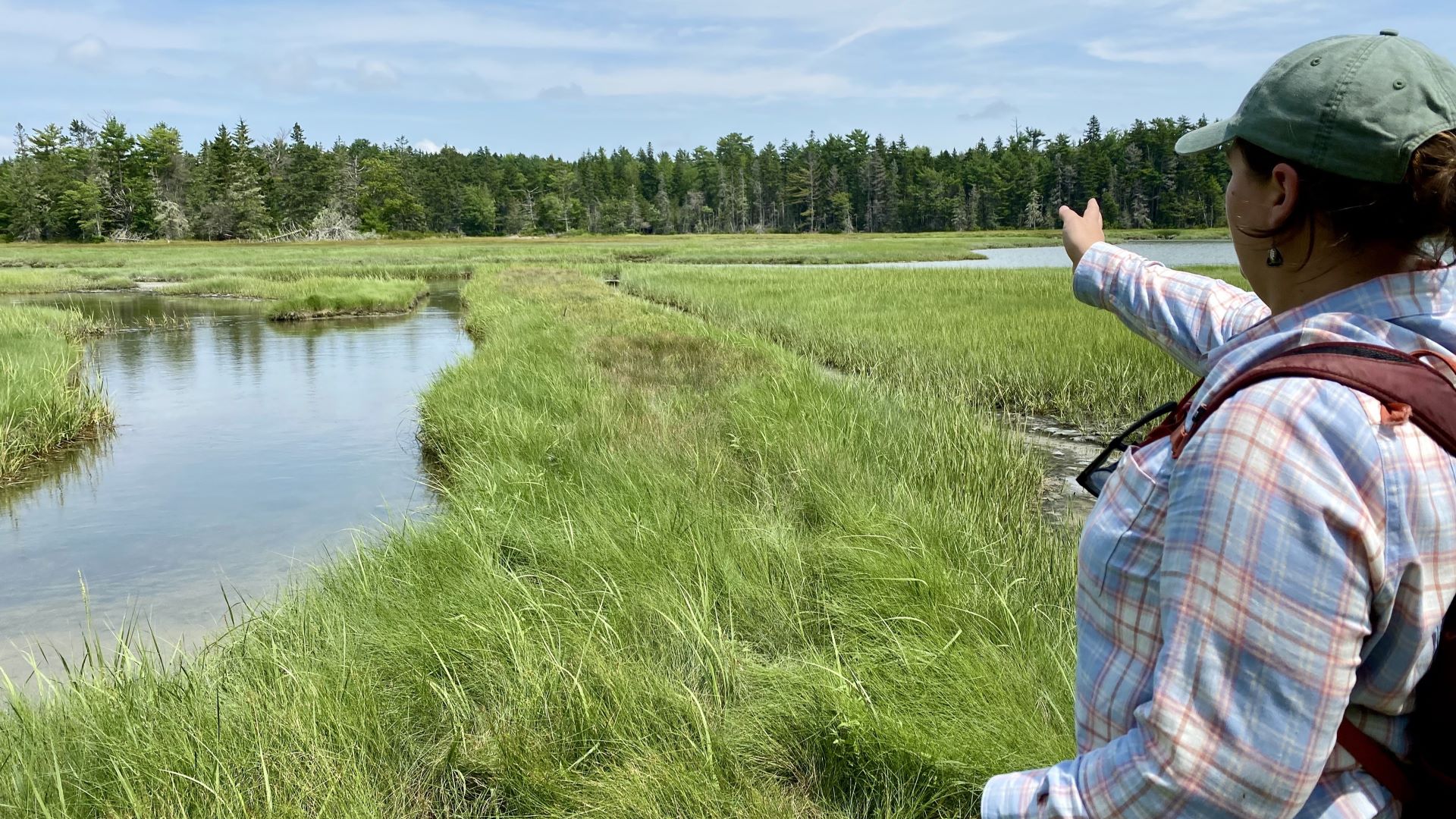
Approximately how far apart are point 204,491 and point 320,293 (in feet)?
54.2

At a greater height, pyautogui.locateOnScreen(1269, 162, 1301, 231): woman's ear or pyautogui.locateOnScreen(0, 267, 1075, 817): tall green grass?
pyautogui.locateOnScreen(1269, 162, 1301, 231): woman's ear

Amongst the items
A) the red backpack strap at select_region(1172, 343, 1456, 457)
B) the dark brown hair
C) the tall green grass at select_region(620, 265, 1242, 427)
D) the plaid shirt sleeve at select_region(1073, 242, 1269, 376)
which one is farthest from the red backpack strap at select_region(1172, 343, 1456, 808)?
the tall green grass at select_region(620, 265, 1242, 427)

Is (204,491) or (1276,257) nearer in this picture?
(1276,257)

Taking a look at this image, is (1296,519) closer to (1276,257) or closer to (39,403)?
(1276,257)

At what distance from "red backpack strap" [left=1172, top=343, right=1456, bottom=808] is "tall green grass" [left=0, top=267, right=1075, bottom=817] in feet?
5.39

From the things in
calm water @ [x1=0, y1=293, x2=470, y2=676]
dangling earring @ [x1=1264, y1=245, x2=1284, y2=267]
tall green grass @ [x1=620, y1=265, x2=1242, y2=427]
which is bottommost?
calm water @ [x1=0, y1=293, x2=470, y2=676]

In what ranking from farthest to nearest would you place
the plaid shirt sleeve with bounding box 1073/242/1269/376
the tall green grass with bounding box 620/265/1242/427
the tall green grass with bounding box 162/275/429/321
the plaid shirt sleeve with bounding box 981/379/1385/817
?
the tall green grass with bounding box 162/275/429/321 < the tall green grass with bounding box 620/265/1242/427 < the plaid shirt sleeve with bounding box 1073/242/1269/376 < the plaid shirt sleeve with bounding box 981/379/1385/817

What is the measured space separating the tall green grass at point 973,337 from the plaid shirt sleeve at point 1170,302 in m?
5.83

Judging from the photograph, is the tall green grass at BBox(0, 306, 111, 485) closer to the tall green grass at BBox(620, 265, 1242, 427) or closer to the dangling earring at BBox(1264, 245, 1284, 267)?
the tall green grass at BBox(620, 265, 1242, 427)

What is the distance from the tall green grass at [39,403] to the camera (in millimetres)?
8297

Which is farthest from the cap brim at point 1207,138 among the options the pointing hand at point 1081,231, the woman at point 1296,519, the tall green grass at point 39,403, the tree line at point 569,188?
the tree line at point 569,188

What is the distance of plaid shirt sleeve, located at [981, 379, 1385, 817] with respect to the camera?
82 centimetres

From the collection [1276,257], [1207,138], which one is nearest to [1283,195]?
[1276,257]

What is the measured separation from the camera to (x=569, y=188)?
10512 centimetres
